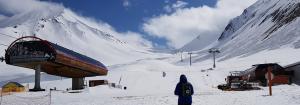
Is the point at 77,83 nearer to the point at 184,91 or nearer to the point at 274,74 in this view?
the point at 274,74

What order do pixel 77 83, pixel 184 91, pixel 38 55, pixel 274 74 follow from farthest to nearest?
1. pixel 77 83
2. pixel 274 74
3. pixel 38 55
4. pixel 184 91

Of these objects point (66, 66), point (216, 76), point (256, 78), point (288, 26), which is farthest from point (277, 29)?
point (66, 66)

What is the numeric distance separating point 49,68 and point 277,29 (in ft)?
506

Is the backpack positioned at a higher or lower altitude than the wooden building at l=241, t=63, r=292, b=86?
lower

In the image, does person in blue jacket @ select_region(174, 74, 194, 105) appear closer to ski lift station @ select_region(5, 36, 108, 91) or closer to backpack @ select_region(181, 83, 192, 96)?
backpack @ select_region(181, 83, 192, 96)

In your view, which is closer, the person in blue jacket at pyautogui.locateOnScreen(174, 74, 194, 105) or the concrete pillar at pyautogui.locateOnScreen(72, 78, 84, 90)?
the person in blue jacket at pyautogui.locateOnScreen(174, 74, 194, 105)

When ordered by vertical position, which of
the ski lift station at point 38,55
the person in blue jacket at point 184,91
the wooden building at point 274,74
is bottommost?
the person in blue jacket at point 184,91

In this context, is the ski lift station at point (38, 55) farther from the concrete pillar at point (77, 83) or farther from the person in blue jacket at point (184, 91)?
the person in blue jacket at point (184, 91)

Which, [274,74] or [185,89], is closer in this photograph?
[185,89]

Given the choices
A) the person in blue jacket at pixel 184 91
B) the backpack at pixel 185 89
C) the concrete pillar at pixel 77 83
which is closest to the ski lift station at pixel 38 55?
the concrete pillar at pixel 77 83

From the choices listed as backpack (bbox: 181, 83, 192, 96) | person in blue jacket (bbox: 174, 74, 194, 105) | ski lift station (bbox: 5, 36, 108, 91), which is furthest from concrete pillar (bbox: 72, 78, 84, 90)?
backpack (bbox: 181, 83, 192, 96)

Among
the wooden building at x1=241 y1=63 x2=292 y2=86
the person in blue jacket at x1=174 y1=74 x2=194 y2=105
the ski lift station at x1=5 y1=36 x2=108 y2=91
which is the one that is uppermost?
the ski lift station at x1=5 y1=36 x2=108 y2=91

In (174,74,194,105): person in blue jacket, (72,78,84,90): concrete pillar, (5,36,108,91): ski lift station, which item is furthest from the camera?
(72,78,84,90): concrete pillar

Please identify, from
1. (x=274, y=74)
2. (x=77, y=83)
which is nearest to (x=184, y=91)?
(x=274, y=74)
